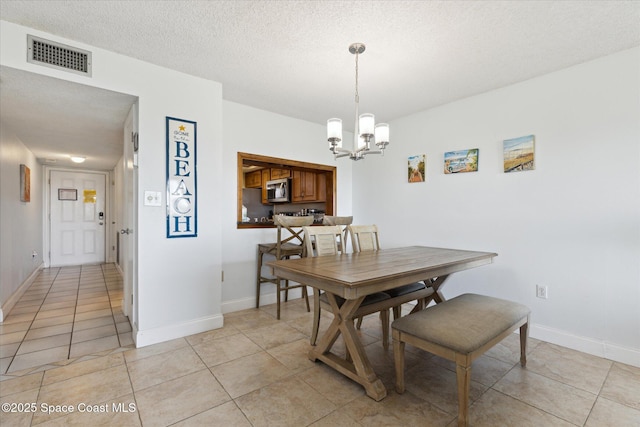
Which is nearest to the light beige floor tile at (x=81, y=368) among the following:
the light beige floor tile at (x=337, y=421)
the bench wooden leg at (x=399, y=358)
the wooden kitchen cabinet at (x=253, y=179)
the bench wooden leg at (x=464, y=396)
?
the light beige floor tile at (x=337, y=421)

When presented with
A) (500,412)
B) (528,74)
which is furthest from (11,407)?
(528,74)

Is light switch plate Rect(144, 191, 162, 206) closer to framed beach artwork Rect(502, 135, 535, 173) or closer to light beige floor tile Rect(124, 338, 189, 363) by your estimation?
light beige floor tile Rect(124, 338, 189, 363)

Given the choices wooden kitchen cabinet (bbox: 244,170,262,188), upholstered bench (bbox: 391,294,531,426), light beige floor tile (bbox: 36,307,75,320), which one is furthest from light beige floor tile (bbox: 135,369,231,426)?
wooden kitchen cabinet (bbox: 244,170,262,188)

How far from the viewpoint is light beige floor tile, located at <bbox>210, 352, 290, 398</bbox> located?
188 centimetres

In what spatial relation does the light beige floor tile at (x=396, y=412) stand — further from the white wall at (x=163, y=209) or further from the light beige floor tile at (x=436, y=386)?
the white wall at (x=163, y=209)

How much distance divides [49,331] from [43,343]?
1.02ft

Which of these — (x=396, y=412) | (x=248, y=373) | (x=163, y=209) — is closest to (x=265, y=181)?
(x=163, y=209)

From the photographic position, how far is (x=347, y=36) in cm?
207

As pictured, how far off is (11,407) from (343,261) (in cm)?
214

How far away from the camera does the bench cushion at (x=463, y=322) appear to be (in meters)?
1.58

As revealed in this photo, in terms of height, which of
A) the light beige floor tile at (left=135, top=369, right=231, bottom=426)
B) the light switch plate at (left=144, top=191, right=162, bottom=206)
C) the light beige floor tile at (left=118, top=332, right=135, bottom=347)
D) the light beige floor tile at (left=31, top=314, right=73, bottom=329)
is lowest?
the light beige floor tile at (left=135, top=369, right=231, bottom=426)

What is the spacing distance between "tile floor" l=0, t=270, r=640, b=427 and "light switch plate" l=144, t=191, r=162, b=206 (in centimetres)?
120

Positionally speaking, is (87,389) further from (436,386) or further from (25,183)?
(25,183)

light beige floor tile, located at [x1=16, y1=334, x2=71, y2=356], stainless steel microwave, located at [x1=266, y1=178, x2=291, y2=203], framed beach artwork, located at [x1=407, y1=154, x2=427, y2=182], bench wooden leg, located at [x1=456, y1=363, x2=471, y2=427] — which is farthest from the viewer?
stainless steel microwave, located at [x1=266, y1=178, x2=291, y2=203]
